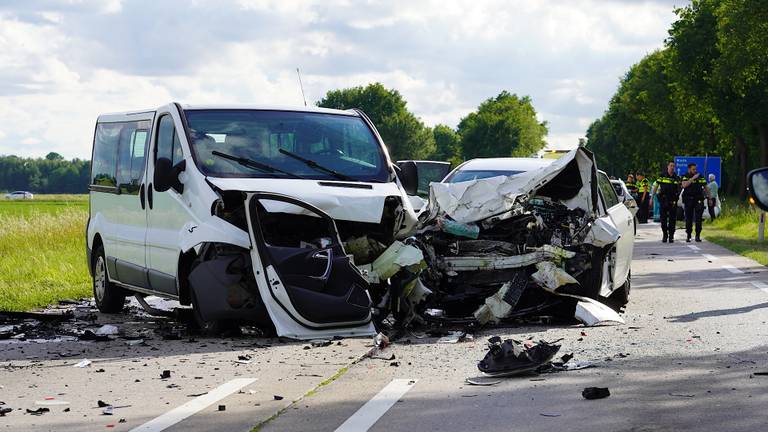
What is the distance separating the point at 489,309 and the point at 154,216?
3.22m

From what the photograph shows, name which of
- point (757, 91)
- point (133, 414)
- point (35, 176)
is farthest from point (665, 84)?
point (35, 176)

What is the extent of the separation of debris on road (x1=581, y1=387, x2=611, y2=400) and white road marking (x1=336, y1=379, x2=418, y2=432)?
108cm

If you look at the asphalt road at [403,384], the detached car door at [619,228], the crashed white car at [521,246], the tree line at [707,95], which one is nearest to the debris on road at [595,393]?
the asphalt road at [403,384]

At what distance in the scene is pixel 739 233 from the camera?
32.2 metres

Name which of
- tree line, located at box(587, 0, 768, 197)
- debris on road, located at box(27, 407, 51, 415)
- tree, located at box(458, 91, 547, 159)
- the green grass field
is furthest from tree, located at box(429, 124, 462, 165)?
debris on road, located at box(27, 407, 51, 415)

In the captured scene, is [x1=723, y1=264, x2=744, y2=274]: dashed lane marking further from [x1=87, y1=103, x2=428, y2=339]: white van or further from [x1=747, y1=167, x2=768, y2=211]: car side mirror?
[x1=747, y1=167, x2=768, y2=211]: car side mirror

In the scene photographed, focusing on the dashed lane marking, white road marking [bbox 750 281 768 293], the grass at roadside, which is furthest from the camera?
the grass at roadside

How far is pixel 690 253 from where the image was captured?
75.0 feet

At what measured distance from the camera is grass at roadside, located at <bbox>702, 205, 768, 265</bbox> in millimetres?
23227

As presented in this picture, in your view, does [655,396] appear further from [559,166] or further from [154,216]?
[154,216]

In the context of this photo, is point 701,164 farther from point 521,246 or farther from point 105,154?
point 521,246

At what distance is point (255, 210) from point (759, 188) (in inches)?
203

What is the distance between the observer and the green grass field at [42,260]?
1463 centimetres

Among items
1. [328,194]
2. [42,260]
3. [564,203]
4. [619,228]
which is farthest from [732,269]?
Answer: [42,260]
